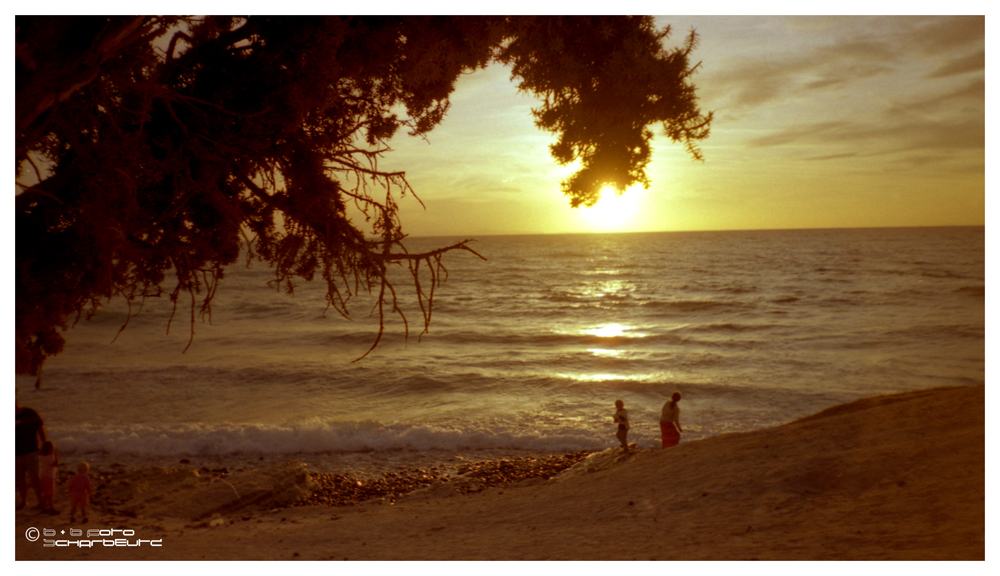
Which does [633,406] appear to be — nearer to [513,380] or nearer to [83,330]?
[513,380]

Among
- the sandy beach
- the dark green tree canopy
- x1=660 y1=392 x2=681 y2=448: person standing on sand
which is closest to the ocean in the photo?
the dark green tree canopy

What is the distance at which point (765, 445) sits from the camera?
7504 millimetres

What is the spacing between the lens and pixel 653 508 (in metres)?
6.14

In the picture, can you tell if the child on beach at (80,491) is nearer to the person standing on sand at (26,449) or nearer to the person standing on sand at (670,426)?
the person standing on sand at (26,449)

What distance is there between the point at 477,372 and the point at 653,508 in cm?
1225

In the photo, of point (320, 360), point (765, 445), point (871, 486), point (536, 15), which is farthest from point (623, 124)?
point (320, 360)

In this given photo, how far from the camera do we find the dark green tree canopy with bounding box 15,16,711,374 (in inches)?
136

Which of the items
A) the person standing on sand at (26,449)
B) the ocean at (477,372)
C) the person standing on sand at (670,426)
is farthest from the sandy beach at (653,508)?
the ocean at (477,372)

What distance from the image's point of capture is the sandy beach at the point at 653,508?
4688 millimetres

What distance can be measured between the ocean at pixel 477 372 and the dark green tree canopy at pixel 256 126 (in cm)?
160

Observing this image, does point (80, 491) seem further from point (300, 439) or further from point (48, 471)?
point (300, 439)

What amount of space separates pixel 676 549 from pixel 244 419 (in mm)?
11221

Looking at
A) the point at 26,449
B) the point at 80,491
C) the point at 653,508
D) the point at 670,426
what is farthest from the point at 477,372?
the point at 80,491

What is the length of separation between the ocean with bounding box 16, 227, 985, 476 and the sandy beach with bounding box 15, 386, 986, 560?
7.58 feet
